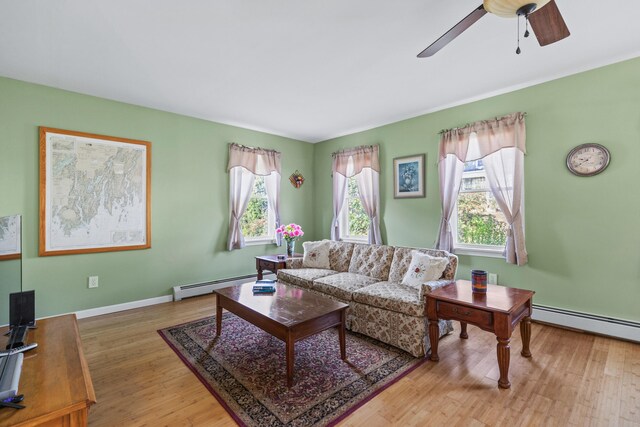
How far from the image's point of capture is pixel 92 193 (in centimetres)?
349

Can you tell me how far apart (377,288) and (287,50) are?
2404 millimetres

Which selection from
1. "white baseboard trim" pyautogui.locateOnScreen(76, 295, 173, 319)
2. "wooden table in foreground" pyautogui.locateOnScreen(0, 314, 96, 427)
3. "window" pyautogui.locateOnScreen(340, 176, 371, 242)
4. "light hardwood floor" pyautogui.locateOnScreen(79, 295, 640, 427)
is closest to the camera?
"wooden table in foreground" pyautogui.locateOnScreen(0, 314, 96, 427)

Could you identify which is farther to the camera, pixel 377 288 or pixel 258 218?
pixel 258 218

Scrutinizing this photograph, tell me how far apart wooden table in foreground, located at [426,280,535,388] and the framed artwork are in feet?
5.99

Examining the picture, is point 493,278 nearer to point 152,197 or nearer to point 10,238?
point 10,238

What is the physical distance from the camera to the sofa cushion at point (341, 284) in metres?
3.09

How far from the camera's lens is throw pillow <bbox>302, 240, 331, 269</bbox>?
13.3 feet

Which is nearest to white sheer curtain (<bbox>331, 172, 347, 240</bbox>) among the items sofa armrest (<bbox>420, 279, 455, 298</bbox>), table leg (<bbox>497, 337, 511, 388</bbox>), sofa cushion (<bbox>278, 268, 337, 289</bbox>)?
sofa cushion (<bbox>278, 268, 337, 289</bbox>)

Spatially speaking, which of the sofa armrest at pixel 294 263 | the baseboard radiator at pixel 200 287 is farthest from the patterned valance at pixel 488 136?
the baseboard radiator at pixel 200 287

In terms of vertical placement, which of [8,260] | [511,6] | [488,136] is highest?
[511,6]

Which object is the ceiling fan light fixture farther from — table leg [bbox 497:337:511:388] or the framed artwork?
the framed artwork

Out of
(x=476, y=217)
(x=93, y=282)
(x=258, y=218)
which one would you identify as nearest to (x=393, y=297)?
(x=476, y=217)

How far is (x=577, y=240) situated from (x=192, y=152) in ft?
15.9

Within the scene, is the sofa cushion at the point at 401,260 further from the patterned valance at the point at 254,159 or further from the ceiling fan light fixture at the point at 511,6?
the patterned valance at the point at 254,159
